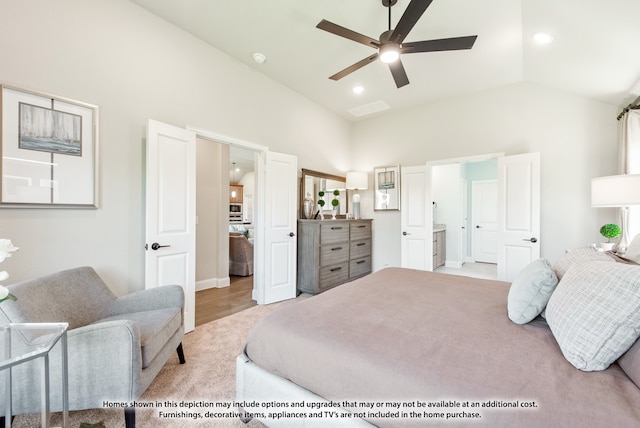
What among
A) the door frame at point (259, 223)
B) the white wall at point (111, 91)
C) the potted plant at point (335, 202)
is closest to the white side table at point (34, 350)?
the white wall at point (111, 91)

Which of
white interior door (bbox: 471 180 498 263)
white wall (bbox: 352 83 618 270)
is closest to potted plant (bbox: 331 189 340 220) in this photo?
white wall (bbox: 352 83 618 270)

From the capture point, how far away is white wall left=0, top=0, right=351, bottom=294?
6.06 ft

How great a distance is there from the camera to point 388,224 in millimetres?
4750

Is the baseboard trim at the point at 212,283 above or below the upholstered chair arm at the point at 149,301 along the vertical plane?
below

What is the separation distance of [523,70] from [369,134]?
236 cm

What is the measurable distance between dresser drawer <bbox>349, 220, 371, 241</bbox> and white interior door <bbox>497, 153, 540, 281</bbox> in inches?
76.5

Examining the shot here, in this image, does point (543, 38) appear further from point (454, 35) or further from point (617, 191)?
point (617, 191)

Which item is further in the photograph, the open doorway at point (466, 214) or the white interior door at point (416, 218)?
the open doorway at point (466, 214)

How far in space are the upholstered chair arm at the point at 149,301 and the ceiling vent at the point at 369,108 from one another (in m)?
3.87

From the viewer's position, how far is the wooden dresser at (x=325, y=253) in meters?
3.75

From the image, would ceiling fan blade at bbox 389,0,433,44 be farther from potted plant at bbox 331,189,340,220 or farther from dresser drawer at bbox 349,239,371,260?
dresser drawer at bbox 349,239,371,260

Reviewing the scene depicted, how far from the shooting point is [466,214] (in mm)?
6488

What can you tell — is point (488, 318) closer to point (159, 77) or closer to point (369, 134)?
point (159, 77)

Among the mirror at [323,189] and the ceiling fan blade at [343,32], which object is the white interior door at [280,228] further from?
the ceiling fan blade at [343,32]
